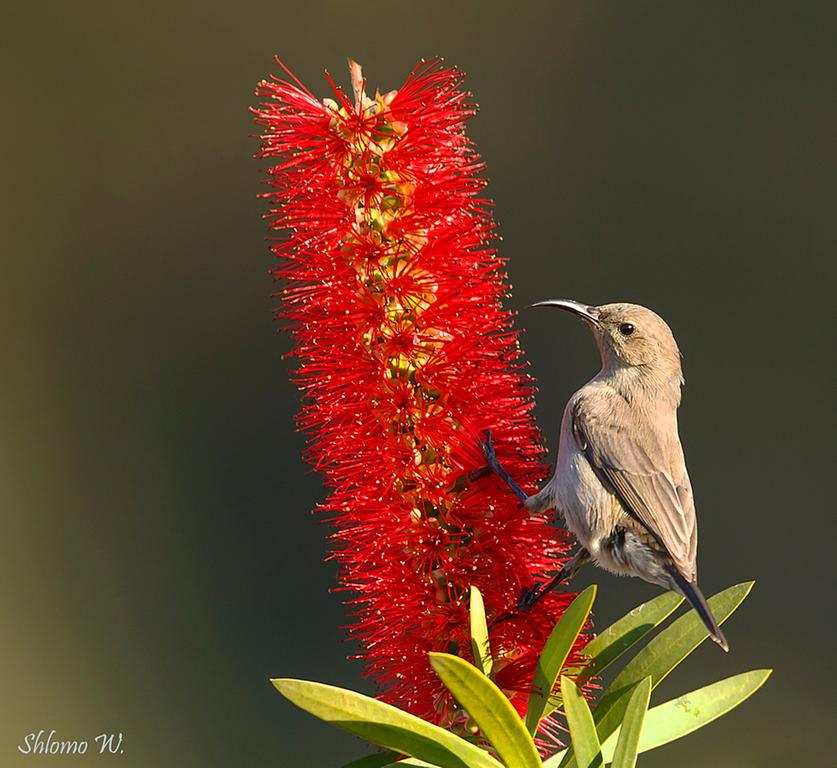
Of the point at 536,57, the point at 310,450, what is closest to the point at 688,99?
the point at 536,57

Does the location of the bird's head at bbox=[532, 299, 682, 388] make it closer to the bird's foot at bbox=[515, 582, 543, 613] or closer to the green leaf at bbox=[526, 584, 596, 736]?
the bird's foot at bbox=[515, 582, 543, 613]

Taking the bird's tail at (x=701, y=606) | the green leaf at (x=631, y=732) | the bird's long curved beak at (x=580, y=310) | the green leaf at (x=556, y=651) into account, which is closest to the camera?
the green leaf at (x=631, y=732)

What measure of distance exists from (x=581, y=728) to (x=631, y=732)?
59 millimetres

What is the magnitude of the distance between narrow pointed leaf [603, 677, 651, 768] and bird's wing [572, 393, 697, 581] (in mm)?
419

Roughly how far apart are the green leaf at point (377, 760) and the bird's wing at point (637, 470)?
1.33ft

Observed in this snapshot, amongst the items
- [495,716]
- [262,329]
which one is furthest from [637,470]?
[262,329]

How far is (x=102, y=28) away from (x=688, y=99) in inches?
65.9

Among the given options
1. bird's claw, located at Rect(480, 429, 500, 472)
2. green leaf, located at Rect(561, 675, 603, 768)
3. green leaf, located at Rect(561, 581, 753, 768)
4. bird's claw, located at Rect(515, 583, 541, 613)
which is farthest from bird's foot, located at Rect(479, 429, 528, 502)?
green leaf, located at Rect(561, 675, 603, 768)

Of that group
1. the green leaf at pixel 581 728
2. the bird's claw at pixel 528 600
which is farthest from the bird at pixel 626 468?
the green leaf at pixel 581 728

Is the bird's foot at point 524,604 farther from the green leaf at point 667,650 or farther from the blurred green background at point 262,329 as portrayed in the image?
the blurred green background at point 262,329

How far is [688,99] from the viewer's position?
3.48 m

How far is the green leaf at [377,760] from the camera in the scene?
3.57 feet

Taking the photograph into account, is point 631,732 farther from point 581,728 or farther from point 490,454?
point 490,454

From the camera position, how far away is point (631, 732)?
91cm
